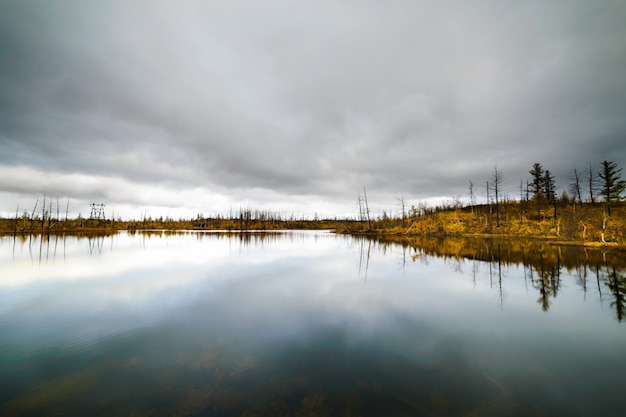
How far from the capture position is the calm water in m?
4.35

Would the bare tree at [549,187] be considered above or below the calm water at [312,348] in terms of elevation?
above

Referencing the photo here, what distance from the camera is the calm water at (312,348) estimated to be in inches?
171

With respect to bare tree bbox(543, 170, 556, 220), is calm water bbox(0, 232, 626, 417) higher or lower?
lower

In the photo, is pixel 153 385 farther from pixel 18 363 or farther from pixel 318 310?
pixel 318 310

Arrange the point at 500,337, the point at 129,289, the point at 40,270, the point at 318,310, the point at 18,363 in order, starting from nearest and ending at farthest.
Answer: the point at 18,363, the point at 500,337, the point at 318,310, the point at 129,289, the point at 40,270

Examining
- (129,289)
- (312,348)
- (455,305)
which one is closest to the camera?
(312,348)

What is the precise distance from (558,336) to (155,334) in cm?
1129

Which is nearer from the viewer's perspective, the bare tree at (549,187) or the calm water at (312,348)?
the calm water at (312,348)

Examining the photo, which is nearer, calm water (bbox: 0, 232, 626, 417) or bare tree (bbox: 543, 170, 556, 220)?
calm water (bbox: 0, 232, 626, 417)

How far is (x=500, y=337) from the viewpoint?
710cm

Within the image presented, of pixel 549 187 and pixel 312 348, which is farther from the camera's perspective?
pixel 549 187

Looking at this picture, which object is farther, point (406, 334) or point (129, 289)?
point (129, 289)

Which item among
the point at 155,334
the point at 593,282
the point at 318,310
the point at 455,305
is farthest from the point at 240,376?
the point at 593,282

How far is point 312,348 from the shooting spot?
6383 mm
